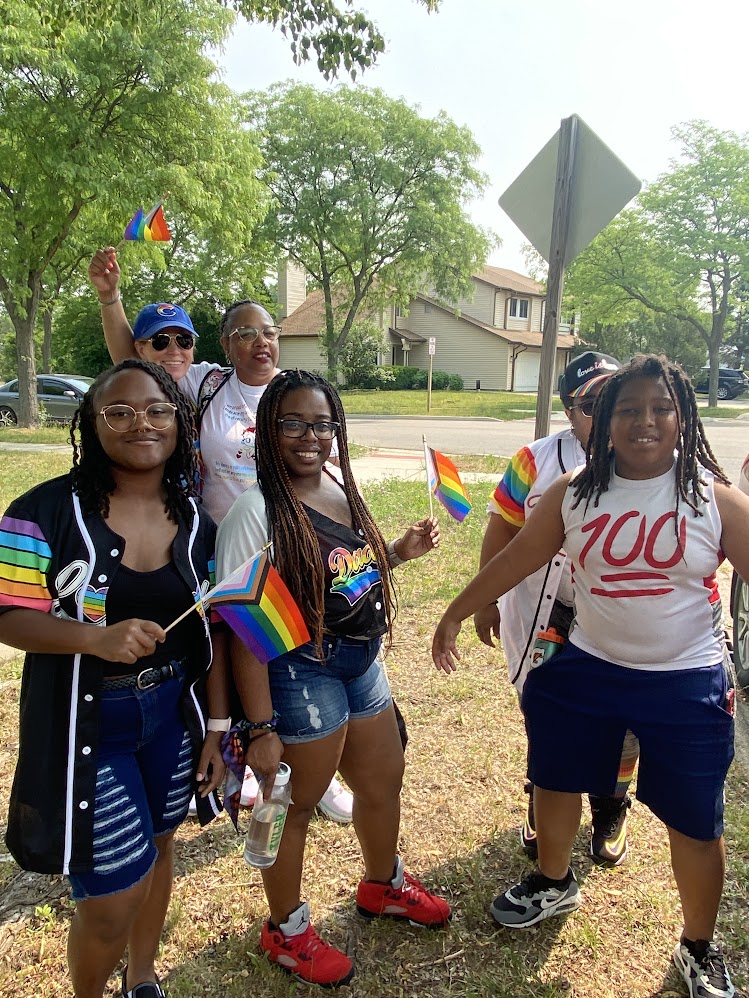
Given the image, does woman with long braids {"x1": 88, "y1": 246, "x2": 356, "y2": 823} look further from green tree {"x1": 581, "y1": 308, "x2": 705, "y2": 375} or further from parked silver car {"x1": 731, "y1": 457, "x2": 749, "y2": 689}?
green tree {"x1": 581, "y1": 308, "x2": 705, "y2": 375}

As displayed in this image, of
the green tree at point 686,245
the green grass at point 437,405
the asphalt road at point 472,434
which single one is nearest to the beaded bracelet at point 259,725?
the asphalt road at point 472,434

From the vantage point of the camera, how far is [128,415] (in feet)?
6.07

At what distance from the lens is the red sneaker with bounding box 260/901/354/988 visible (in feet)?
7.09

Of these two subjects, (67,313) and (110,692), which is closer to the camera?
(110,692)

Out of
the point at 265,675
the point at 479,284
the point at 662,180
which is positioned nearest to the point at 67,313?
the point at 479,284

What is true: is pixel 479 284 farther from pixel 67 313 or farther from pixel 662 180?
pixel 67 313

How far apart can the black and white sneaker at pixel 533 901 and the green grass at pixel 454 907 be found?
4 cm

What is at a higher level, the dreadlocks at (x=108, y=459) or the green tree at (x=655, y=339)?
the green tree at (x=655, y=339)

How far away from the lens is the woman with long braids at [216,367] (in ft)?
8.55

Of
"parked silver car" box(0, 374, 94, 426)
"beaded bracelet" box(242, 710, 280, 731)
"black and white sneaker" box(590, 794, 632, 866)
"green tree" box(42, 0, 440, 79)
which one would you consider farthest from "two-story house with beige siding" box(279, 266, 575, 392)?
"beaded bracelet" box(242, 710, 280, 731)

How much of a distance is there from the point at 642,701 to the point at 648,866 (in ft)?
3.56

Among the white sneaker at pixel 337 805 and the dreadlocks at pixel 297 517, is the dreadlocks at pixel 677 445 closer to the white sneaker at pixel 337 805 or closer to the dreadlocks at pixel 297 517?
the dreadlocks at pixel 297 517

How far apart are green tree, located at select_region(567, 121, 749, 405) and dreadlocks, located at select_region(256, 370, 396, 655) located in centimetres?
2288

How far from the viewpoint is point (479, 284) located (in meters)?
39.0
